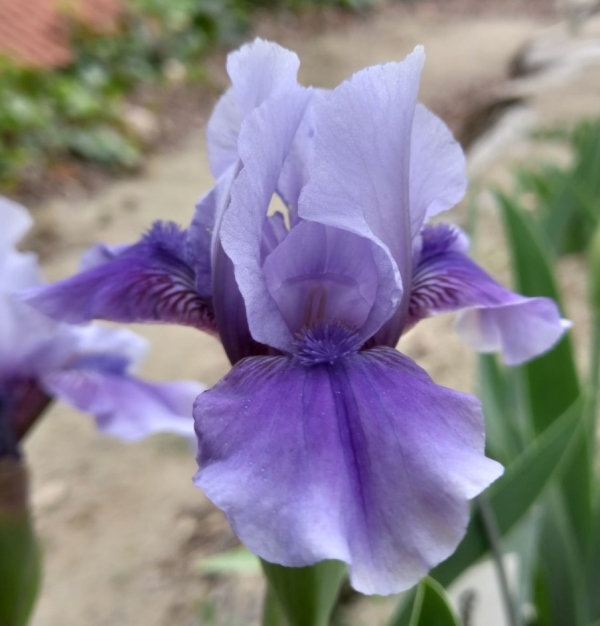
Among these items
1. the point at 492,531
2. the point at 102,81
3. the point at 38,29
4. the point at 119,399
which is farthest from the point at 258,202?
the point at 38,29

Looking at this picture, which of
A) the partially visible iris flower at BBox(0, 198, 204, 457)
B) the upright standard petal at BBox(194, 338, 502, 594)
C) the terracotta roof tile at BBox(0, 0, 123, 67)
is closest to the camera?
the upright standard petal at BBox(194, 338, 502, 594)

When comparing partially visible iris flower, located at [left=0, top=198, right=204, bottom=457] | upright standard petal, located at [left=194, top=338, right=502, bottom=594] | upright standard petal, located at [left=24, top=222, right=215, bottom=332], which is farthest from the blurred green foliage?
upright standard petal, located at [left=194, top=338, right=502, bottom=594]

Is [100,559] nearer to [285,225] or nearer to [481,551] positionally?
[481,551]

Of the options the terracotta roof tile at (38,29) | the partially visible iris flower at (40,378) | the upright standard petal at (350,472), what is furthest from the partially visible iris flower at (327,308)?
the terracotta roof tile at (38,29)

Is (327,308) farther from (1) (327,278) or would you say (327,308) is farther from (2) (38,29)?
(2) (38,29)

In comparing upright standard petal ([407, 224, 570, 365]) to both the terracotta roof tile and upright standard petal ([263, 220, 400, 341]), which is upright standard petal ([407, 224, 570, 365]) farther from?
the terracotta roof tile

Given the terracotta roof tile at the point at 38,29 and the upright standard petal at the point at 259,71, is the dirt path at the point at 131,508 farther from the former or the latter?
the terracotta roof tile at the point at 38,29

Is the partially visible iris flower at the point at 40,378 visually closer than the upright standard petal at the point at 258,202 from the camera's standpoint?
No
